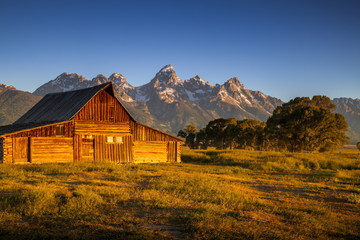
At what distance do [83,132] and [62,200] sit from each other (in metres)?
19.0

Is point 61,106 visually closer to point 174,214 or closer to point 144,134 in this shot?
point 144,134

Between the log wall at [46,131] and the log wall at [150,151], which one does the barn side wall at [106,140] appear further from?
the log wall at [150,151]

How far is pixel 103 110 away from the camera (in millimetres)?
29719

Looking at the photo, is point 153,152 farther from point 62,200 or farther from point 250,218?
point 250,218

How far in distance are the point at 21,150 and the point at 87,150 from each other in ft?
20.1

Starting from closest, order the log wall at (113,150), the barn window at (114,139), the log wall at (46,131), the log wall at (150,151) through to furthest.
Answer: the log wall at (46,131)
the log wall at (113,150)
the barn window at (114,139)
the log wall at (150,151)

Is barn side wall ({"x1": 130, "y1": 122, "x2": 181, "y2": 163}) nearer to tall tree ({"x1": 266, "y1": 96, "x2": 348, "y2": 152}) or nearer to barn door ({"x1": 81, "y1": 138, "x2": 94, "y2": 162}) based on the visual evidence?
barn door ({"x1": 81, "y1": 138, "x2": 94, "y2": 162})

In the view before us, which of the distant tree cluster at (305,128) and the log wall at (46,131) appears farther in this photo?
the distant tree cluster at (305,128)

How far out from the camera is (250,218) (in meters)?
8.69

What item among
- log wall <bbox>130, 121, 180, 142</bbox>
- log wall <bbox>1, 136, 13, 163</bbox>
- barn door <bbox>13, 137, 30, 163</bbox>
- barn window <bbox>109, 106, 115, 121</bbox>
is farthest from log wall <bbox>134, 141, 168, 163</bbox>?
log wall <bbox>1, 136, 13, 163</bbox>

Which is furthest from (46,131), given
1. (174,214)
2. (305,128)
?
(305,128)

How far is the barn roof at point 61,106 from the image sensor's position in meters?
28.7

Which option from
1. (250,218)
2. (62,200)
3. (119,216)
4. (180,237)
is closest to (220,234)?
(180,237)

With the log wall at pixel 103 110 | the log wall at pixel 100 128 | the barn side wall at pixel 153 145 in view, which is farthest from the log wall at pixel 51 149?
the barn side wall at pixel 153 145
